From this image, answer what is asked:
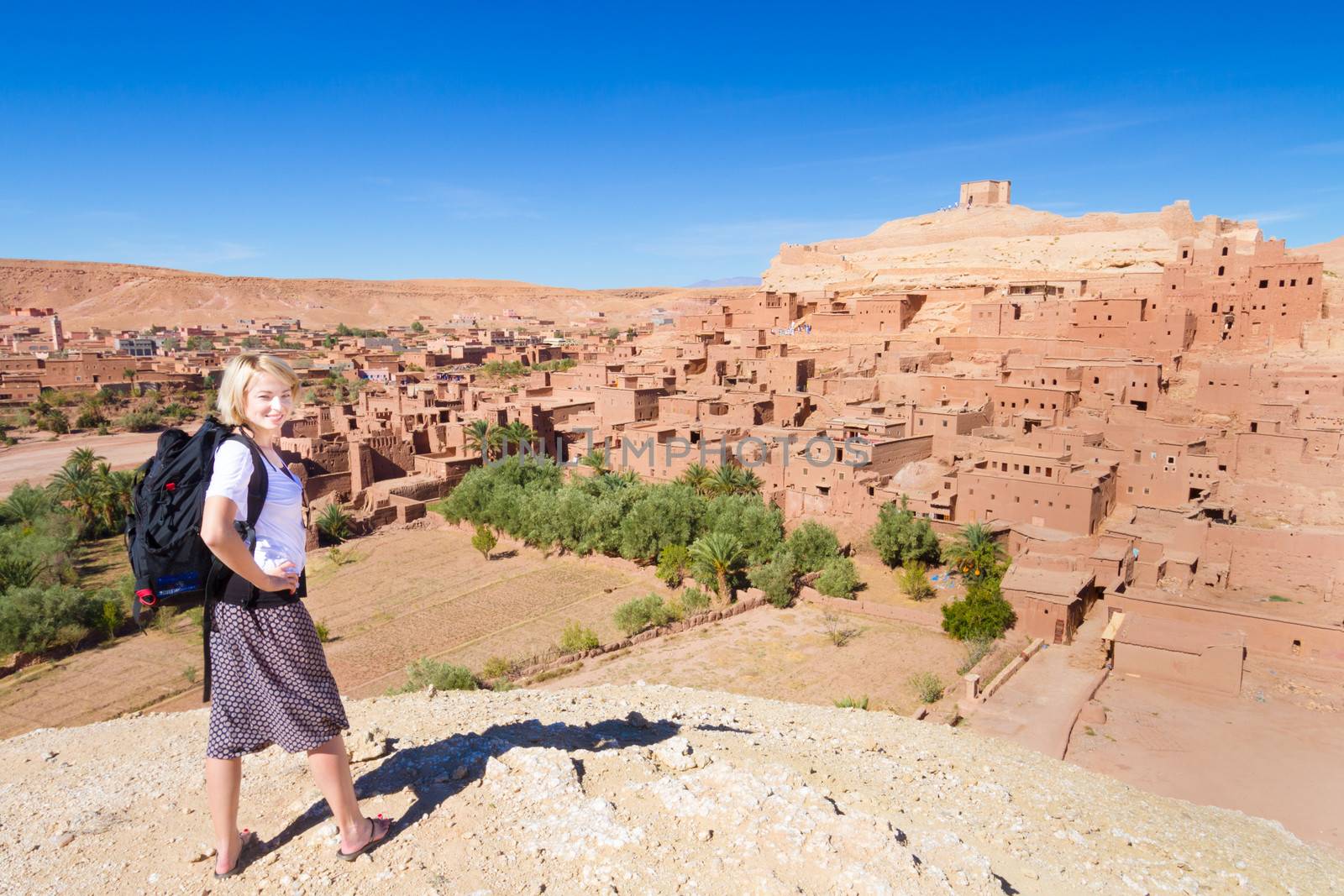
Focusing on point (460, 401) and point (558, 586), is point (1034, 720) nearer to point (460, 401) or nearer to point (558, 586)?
point (558, 586)

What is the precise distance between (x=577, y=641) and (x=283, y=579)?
1101 centimetres

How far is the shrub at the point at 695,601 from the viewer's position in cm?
1563

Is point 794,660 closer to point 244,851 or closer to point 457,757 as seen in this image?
point 457,757

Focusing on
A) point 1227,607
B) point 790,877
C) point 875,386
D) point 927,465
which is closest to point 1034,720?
point 1227,607

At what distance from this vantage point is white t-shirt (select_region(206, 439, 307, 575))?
268 cm

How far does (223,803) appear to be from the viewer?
2959 mm

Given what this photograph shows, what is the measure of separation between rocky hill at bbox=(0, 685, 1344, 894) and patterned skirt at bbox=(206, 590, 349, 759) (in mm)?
470

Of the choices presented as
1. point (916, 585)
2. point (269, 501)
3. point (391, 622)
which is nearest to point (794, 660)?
point (916, 585)

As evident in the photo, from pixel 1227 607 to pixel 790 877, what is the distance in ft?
40.1

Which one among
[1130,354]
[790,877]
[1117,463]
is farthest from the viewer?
[1130,354]

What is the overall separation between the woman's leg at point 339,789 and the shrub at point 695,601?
41.2 ft

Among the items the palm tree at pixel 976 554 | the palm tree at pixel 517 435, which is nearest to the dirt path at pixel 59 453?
the palm tree at pixel 517 435

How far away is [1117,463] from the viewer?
57.0ft

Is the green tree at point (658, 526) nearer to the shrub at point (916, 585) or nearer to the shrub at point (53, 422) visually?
the shrub at point (916, 585)
